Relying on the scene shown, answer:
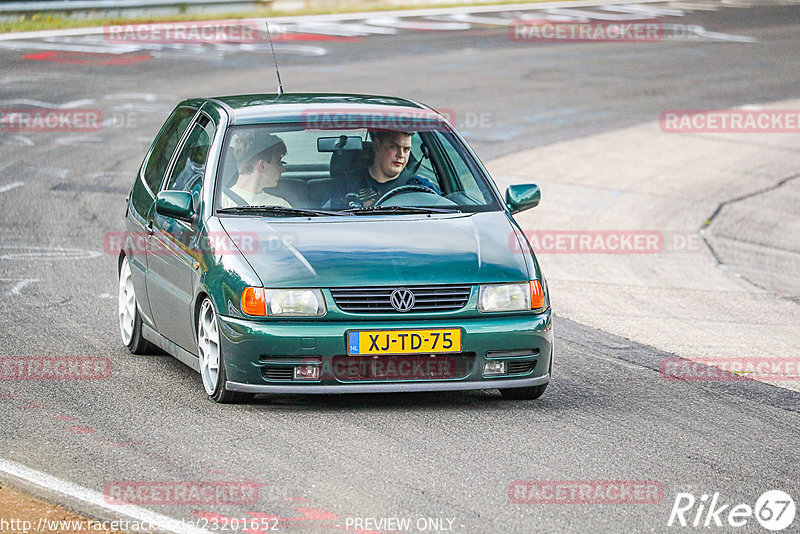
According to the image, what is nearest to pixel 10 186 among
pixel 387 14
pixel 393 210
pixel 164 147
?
pixel 164 147

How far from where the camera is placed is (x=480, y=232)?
782 centimetres

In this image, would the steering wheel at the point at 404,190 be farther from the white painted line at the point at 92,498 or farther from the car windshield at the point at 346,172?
the white painted line at the point at 92,498

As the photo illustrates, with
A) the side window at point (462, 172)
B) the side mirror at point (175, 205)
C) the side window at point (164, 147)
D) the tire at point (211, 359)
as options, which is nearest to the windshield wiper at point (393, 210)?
the side window at point (462, 172)

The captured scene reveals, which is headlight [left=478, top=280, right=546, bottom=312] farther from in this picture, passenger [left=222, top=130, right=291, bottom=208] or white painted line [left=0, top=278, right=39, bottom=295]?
white painted line [left=0, top=278, right=39, bottom=295]

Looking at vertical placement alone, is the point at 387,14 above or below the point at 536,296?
below

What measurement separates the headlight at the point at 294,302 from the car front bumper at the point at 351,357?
2.1 inches

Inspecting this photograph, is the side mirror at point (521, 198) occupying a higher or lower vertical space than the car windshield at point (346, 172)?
lower

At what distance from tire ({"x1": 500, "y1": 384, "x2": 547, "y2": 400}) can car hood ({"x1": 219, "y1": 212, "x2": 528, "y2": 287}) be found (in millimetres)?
670

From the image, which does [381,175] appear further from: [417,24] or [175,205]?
[417,24]

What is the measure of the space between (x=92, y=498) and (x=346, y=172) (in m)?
3.10

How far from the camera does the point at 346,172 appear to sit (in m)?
8.41

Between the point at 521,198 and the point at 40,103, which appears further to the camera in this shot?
the point at 40,103

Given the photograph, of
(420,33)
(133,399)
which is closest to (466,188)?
(133,399)

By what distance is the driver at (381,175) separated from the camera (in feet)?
27.2
